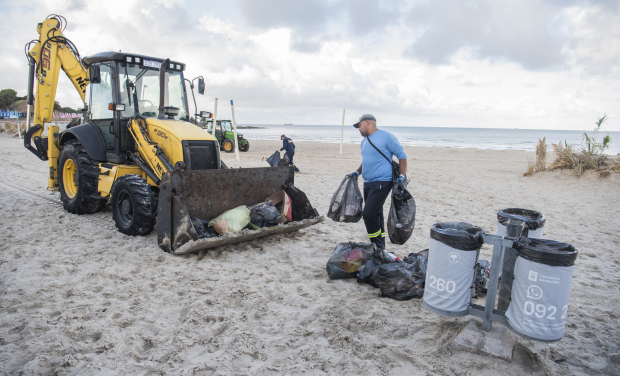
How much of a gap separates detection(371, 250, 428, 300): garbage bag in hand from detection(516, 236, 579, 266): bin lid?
1.24 metres

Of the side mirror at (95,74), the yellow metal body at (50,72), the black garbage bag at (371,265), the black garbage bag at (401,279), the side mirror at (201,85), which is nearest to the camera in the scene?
the black garbage bag at (401,279)

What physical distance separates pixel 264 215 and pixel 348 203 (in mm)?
1373

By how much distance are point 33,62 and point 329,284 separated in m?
7.36

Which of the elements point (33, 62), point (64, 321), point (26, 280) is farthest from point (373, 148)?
point (33, 62)

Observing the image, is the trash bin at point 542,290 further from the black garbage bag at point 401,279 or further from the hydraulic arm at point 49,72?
the hydraulic arm at point 49,72

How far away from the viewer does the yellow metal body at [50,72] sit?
22.6 ft

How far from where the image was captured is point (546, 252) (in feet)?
7.39

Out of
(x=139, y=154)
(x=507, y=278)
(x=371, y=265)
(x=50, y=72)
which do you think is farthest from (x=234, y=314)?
(x=50, y=72)

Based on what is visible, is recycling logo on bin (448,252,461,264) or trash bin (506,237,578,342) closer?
trash bin (506,237,578,342)

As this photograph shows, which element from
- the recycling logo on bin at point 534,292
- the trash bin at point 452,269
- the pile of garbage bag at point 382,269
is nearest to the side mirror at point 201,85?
the pile of garbage bag at point 382,269

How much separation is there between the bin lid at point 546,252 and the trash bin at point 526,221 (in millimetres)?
428

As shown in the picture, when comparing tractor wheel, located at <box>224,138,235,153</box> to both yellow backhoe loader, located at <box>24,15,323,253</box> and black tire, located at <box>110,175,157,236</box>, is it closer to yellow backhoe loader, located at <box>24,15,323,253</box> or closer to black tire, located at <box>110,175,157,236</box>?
yellow backhoe loader, located at <box>24,15,323,253</box>

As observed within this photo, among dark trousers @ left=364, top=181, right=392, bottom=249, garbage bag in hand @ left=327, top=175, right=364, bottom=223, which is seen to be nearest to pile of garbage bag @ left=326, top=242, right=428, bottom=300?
dark trousers @ left=364, top=181, right=392, bottom=249

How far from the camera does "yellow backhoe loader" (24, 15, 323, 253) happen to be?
482 centimetres
